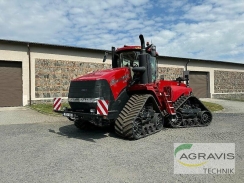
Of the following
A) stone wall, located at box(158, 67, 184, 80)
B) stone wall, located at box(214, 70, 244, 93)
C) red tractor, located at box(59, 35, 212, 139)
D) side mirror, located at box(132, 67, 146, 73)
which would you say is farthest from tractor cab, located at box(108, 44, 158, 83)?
stone wall, located at box(214, 70, 244, 93)

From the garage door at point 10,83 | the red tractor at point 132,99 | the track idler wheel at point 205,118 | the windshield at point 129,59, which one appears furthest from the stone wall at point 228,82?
the windshield at point 129,59

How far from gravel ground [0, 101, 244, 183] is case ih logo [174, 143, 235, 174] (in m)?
0.16

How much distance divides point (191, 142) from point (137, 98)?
210 cm

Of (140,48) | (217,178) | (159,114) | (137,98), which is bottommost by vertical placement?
(217,178)

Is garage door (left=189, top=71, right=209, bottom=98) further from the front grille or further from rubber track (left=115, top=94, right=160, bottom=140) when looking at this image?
the front grille

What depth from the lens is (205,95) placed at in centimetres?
2756

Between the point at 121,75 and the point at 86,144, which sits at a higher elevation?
the point at 121,75

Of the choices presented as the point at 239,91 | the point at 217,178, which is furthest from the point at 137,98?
the point at 239,91

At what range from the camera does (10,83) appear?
16.3 m

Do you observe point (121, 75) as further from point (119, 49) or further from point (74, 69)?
point (74, 69)

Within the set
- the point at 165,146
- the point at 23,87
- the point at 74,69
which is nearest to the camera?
the point at 165,146

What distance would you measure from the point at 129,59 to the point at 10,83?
11.0 m

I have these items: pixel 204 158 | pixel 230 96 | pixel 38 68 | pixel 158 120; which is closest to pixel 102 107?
pixel 158 120

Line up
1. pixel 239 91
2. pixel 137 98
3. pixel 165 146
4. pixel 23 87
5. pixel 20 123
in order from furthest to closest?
pixel 239 91, pixel 23 87, pixel 20 123, pixel 137 98, pixel 165 146
